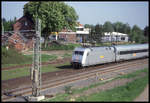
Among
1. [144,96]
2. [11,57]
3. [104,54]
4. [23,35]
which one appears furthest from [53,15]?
[144,96]

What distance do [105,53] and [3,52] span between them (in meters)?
13.8

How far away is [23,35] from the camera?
48438 millimetres

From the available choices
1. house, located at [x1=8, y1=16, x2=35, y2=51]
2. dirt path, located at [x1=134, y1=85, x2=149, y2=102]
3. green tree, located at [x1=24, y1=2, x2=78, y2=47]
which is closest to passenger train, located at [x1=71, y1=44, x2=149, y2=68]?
green tree, located at [x1=24, y1=2, x2=78, y2=47]

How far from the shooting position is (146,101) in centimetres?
978

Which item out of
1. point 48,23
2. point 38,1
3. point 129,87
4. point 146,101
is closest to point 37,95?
point 129,87

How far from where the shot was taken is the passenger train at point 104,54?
2694 cm

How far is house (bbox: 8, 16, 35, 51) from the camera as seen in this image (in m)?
40.9

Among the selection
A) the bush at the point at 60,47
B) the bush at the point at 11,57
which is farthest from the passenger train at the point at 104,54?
the bush at the point at 60,47

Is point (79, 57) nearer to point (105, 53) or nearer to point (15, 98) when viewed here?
point (105, 53)

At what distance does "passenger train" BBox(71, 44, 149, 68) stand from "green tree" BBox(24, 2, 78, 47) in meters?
14.9

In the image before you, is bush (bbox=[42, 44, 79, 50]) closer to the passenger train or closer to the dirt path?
the passenger train

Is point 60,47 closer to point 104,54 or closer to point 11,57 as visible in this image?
point 11,57

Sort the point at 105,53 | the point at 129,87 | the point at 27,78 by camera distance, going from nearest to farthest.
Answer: the point at 129,87 → the point at 27,78 → the point at 105,53

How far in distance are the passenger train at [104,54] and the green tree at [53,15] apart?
14.9 metres
